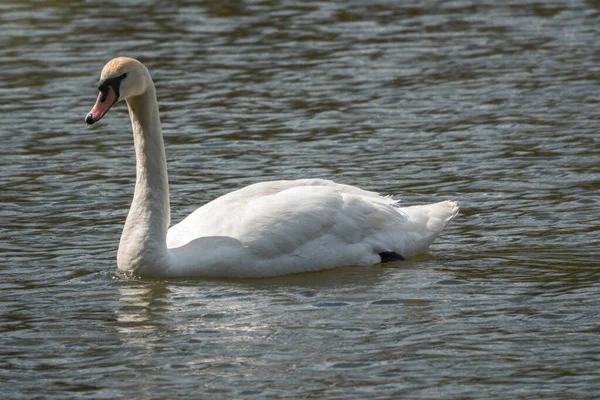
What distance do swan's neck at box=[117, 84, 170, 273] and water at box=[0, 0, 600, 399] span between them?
257 mm

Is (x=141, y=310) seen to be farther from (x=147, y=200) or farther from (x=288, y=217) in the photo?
(x=288, y=217)

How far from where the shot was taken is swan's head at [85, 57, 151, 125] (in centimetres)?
1138

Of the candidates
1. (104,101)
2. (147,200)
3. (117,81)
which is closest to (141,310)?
(147,200)

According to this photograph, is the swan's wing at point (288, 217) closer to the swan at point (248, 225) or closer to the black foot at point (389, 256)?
the swan at point (248, 225)

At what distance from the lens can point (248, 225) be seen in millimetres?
11508

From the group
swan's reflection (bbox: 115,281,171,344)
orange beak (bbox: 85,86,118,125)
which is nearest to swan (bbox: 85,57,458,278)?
orange beak (bbox: 85,86,118,125)

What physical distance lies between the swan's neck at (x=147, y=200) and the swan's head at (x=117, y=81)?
0.77 ft

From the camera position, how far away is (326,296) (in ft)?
36.2

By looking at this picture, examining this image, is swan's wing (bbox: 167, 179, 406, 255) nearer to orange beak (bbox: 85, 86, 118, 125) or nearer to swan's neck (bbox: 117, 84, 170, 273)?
swan's neck (bbox: 117, 84, 170, 273)

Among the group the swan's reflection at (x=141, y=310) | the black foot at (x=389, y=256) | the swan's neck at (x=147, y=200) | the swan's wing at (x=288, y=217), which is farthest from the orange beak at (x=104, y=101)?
the black foot at (x=389, y=256)

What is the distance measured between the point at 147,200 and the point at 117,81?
3.70ft

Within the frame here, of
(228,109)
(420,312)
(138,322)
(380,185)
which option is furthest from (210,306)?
(228,109)

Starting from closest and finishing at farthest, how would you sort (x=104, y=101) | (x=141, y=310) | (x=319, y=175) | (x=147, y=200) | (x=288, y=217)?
1. (x=141, y=310)
2. (x=104, y=101)
3. (x=288, y=217)
4. (x=147, y=200)
5. (x=319, y=175)

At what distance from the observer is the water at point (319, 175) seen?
30.5 ft
